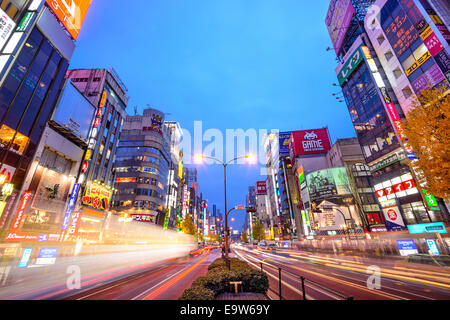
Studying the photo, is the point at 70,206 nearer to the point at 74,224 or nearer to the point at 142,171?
the point at 74,224

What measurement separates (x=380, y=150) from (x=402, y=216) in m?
12.3

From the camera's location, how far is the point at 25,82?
25.3 metres

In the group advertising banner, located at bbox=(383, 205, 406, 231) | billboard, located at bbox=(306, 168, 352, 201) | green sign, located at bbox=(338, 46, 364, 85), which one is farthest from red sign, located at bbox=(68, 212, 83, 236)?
green sign, located at bbox=(338, 46, 364, 85)

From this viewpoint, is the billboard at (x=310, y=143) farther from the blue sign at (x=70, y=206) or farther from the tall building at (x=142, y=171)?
the blue sign at (x=70, y=206)

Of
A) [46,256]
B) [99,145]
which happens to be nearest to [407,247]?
[46,256]

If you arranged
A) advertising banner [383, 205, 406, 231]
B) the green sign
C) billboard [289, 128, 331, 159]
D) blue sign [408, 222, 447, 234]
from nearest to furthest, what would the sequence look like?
blue sign [408, 222, 447, 234] < advertising banner [383, 205, 406, 231] < the green sign < billboard [289, 128, 331, 159]

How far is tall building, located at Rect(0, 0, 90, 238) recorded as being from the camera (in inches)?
880

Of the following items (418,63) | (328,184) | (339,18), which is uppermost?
(339,18)

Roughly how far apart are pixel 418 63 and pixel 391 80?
5.67m

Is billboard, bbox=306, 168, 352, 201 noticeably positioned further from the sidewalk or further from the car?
the sidewalk

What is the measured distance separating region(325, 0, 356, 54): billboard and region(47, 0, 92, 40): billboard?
5665 cm

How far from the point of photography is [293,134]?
7475 centimetres
